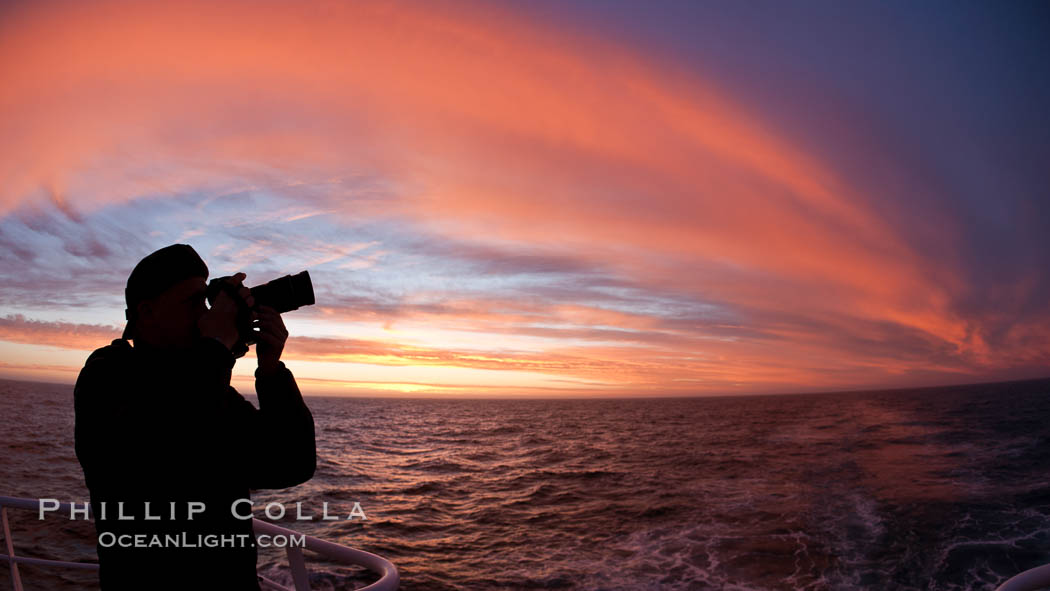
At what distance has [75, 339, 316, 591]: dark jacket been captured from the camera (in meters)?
1.13

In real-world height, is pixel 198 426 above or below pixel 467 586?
above

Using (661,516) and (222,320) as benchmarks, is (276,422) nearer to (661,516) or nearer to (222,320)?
(222,320)

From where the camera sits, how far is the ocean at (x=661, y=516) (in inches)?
314

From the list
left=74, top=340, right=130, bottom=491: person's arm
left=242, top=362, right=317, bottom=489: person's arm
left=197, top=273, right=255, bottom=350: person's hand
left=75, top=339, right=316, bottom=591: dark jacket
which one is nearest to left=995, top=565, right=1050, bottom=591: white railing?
left=242, top=362, right=317, bottom=489: person's arm

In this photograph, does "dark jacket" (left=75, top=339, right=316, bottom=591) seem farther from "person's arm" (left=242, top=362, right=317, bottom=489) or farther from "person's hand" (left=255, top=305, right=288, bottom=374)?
"person's hand" (left=255, top=305, right=288, bottom=374)

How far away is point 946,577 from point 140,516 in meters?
10.7

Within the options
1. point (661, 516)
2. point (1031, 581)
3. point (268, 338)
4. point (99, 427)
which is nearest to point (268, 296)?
point (268, 338)

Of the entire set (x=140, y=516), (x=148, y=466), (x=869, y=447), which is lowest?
(x=869, y=447)

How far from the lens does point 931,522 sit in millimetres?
10359

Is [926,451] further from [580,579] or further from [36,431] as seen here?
[36,431]

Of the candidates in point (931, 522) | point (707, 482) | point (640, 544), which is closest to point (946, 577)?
point (931, 522)

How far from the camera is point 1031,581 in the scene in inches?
63.7

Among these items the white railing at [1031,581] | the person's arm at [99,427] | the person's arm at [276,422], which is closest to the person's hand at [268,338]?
the person's arm at [276,422]

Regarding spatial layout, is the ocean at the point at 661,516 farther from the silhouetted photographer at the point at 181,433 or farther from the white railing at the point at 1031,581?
the white railing at the point at 1031,581
